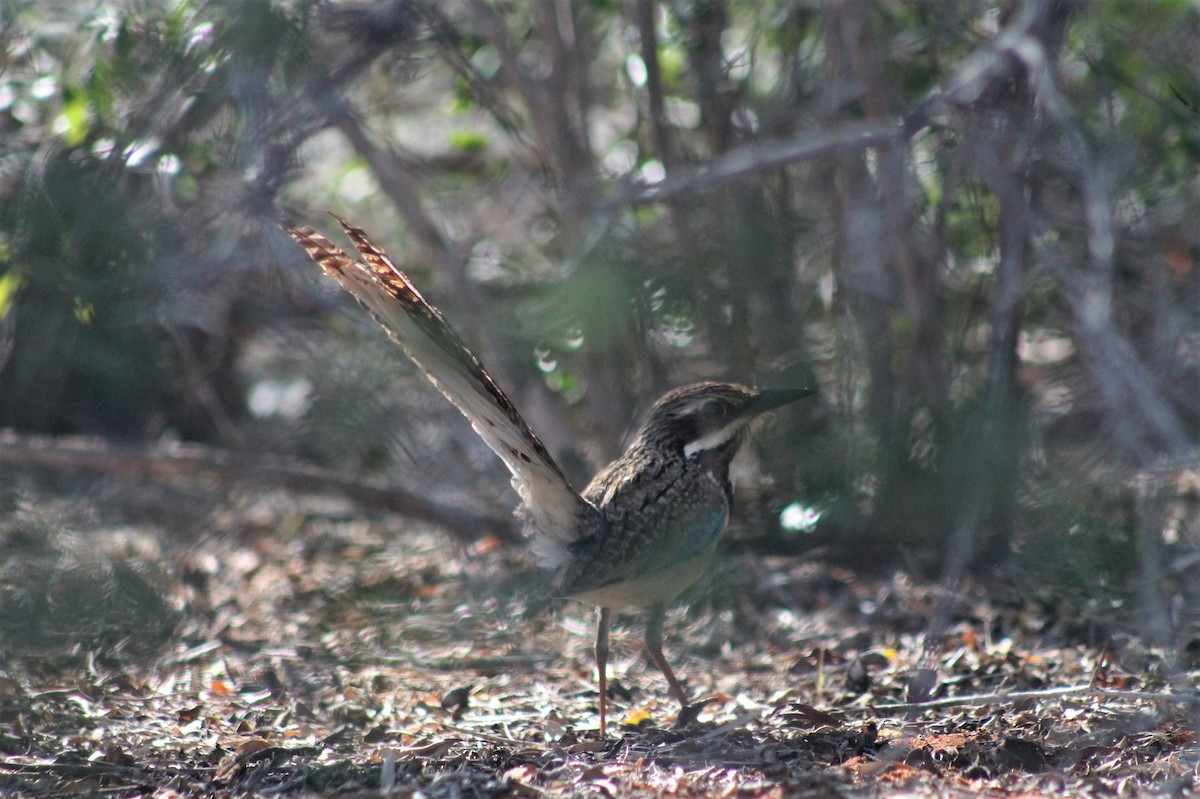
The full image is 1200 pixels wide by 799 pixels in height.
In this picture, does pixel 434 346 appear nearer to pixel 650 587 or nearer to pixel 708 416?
pixel 650 587

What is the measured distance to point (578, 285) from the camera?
18.4ft

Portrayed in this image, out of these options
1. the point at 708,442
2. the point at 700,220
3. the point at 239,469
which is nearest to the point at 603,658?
the point at 708,442

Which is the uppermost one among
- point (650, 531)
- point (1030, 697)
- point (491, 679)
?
point (650, 531)

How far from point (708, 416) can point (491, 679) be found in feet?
4.80

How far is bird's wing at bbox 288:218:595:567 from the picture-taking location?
400 centimetres

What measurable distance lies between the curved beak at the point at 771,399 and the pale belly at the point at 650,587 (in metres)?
0.60

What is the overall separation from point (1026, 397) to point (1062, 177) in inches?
39.1

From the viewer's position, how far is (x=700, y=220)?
6.47 meters

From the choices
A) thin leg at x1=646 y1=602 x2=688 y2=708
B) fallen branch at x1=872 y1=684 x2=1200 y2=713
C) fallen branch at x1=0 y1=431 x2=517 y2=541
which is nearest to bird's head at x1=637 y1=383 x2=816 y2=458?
thin leg at x1=646 y1=602 x2=688 y2=708

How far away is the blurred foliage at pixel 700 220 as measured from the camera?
486 cm

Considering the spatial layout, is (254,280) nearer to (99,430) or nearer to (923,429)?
(99,430)

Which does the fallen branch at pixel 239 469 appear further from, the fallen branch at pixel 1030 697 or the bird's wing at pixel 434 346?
the fallen branch at pixel 1030 697

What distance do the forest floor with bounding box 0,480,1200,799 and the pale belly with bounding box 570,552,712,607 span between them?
47cm

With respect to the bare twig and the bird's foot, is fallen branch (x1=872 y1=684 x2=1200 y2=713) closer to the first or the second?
the bird's foot
